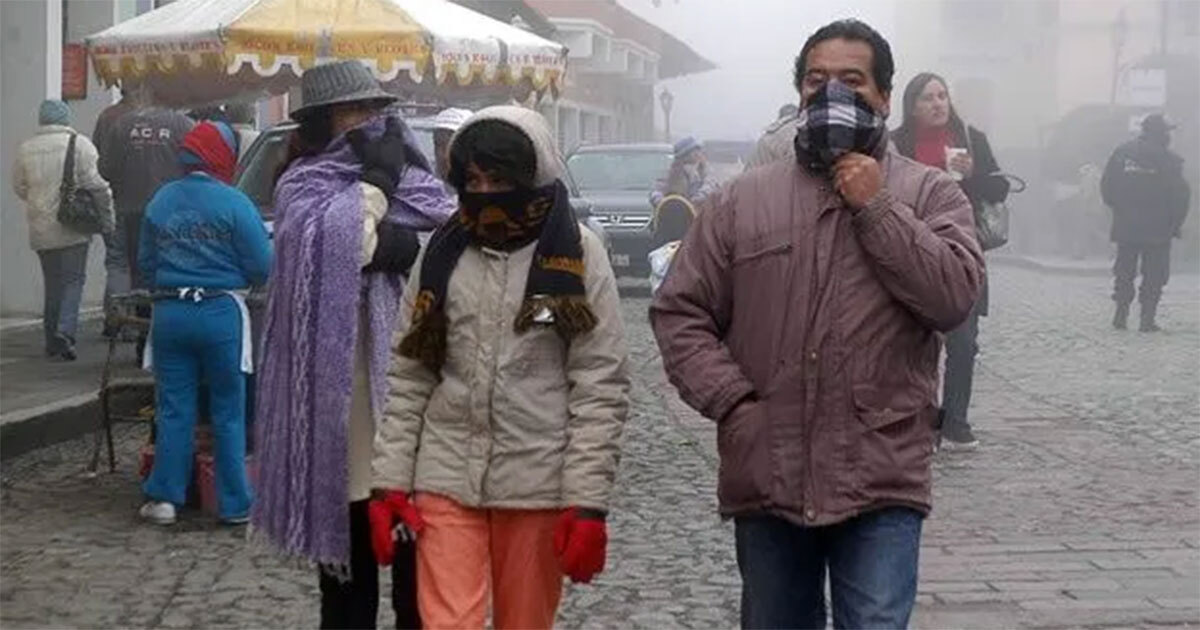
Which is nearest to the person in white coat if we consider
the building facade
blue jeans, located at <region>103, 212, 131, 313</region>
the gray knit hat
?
blue jeans, located at <region>103, 212, 131, 313</region>

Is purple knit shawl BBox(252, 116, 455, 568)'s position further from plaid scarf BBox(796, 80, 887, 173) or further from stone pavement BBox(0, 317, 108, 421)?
stone pavement BBox(0, 317, 108, 421)

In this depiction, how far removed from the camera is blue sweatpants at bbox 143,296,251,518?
8.84m

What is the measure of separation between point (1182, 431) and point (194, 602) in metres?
6.81

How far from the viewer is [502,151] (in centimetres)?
490

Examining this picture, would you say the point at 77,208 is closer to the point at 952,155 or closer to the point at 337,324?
the point at 952,155

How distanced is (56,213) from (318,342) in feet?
31.7

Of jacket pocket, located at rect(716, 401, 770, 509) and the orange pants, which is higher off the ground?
jacket pocket, located at rect(716, 401, 770, 509)

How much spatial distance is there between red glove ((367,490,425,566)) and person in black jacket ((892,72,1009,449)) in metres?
5.54

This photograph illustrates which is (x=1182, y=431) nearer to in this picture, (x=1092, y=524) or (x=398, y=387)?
(x=1092, y=524)

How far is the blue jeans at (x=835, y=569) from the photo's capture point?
4.45 m

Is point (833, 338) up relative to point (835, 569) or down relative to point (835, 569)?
up

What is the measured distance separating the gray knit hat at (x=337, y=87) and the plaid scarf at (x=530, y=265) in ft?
2.92

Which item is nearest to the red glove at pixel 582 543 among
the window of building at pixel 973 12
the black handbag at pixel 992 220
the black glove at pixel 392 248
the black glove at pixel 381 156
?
the black glove at pixel 392 248

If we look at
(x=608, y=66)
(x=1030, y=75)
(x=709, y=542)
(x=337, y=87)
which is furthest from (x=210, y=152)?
(x=1030, y=75)
